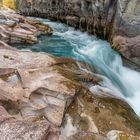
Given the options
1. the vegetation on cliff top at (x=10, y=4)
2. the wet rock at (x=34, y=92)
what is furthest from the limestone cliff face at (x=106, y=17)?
the vegetation on cliff top at (x=10, y=4)

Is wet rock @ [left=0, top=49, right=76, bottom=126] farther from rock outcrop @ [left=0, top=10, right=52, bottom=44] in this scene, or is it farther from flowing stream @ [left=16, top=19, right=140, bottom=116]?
rock outcrop @ [left=0, top=10, right=52, bottom=44]

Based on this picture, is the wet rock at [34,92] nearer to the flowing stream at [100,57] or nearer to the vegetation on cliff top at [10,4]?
the flowing stream at [100,57]

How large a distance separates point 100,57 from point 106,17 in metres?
3.93

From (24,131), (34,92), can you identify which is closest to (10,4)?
(34,92)

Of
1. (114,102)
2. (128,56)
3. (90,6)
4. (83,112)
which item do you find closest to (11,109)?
(83,112)

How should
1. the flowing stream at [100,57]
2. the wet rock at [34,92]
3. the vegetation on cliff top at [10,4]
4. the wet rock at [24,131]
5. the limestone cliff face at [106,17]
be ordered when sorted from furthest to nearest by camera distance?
the vegetation on cliff top at [10,4] < the limestone cliff face at [106,17] < the flowing stream at [100,57] < the wet rock at [34,92] < the wet rock at [24,131]

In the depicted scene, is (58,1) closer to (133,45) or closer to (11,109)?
(133,45)

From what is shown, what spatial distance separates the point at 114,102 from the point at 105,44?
8235mm

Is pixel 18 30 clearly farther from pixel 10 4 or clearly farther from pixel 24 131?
pixel 10 4

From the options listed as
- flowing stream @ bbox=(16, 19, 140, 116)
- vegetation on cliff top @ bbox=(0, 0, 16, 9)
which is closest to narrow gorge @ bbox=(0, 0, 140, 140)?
flowing stream @ bbox=(16, 19, 140, 116)

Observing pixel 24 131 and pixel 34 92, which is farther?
pixel 34 92

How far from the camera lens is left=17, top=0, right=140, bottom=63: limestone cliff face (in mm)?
16516

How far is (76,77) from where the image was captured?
12234 millimetres

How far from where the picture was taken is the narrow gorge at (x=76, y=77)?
9461mm
